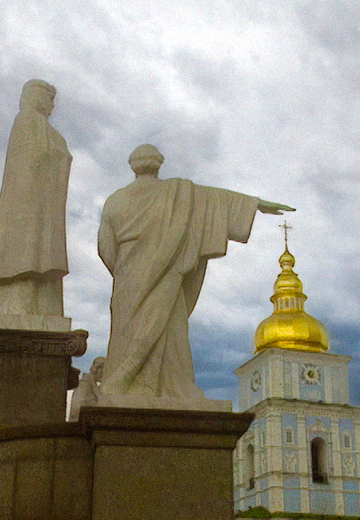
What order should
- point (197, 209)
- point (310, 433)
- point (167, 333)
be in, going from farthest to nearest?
point (310, 433) → point (197, 209) → point (167, 333)

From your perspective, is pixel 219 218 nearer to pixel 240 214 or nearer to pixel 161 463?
pixel 240 214

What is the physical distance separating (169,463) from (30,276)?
112 inches

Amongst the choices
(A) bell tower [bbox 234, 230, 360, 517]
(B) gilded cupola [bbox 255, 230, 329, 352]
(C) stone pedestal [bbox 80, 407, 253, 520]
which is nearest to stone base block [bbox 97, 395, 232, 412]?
(C) stone pedestal [bbox 80, 407, 253, 520]

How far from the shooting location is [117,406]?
14.5 ft

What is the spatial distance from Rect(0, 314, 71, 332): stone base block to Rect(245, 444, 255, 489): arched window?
48.8 metres

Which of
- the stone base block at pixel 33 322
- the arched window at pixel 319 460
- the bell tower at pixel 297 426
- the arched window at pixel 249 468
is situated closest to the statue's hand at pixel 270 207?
the stone base block at pixel 33 322

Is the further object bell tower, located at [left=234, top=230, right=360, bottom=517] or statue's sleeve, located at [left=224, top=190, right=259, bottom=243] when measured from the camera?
bell tower, located at [left=234, top=230, right=360, bottom=517]

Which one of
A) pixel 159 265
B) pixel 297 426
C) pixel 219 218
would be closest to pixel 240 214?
pixel 219 218

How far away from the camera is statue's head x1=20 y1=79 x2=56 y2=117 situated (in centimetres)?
730

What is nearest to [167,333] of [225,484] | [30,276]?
[225,484]

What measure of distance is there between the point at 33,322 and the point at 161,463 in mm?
2406

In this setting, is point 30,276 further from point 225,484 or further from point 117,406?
point 225,484

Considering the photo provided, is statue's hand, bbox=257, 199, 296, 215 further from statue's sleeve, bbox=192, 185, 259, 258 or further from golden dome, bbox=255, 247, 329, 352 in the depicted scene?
golden dome, bbox=255, 247, 329, 352

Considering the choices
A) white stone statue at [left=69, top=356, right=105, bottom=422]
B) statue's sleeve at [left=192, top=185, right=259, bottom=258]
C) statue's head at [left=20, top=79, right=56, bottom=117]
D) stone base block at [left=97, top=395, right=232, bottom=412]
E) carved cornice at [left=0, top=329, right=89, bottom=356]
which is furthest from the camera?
statue's head at [left=20, top=79, right=56, bottom=117]
